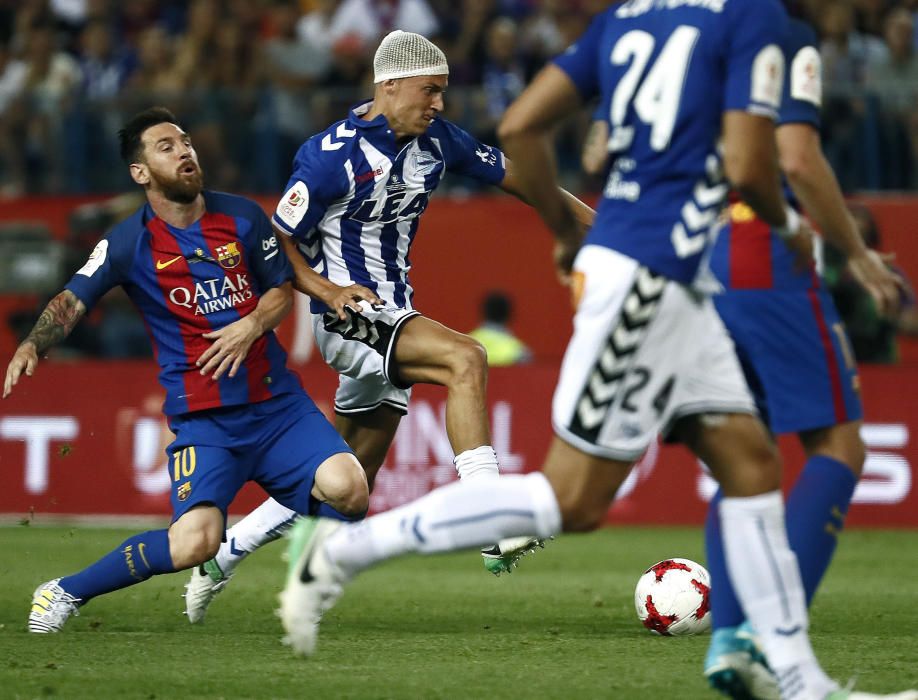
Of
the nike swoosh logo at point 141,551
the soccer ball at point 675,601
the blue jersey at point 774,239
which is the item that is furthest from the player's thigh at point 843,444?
the nike swoosh logo at point 141,551

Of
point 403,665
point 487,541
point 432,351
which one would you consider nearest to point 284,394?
point 432,351

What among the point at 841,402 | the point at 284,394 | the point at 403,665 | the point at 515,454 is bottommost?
the point at 515,454

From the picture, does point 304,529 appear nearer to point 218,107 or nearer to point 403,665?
point 403,665

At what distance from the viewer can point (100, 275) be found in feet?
23.1

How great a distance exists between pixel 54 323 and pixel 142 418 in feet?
19.4

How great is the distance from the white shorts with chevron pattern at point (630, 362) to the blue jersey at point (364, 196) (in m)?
2.92

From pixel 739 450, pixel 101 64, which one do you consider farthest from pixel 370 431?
pixel 101 64

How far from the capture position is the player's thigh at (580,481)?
4.76 m

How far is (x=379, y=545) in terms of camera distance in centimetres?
482

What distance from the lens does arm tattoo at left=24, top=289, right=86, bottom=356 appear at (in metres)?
6.79

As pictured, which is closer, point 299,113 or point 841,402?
point 841,402

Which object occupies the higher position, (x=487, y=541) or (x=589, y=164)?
(x=589, y=164)

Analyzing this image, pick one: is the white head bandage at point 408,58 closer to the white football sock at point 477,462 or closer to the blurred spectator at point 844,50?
the white football sock at point 477,462

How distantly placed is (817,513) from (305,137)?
1009 cm
